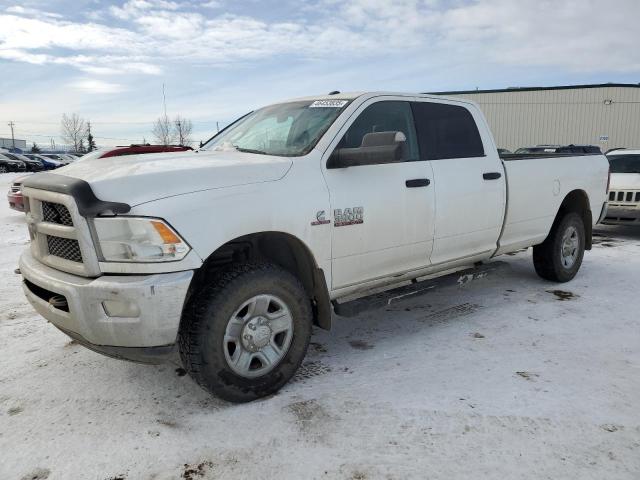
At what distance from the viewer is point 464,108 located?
4.66 metres

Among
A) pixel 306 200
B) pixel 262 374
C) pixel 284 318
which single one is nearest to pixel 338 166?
pixel 306 200

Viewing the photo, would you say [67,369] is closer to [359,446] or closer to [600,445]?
[359,446]

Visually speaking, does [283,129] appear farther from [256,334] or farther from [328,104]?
[256,334]

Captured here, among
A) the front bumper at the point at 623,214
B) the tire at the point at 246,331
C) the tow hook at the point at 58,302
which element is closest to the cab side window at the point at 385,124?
the tire at the point at 246,331

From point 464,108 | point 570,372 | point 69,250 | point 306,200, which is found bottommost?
point 570,372

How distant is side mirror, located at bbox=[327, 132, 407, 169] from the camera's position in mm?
3259

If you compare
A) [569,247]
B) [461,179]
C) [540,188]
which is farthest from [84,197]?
[569,247]

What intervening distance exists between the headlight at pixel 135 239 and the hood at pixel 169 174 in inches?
4.6

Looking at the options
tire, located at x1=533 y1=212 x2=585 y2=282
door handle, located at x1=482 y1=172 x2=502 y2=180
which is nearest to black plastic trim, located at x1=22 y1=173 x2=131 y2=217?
door handle, located at x1=482 y1=172 x2=502 y2=180

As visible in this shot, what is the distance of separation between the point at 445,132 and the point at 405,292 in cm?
140

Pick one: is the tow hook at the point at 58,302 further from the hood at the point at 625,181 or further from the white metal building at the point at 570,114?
the white metal building at the point at 570,114

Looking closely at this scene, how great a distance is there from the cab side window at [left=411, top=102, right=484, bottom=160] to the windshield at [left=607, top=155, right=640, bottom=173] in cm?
634

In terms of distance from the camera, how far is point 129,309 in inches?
104

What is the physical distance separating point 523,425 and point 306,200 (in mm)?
1771
